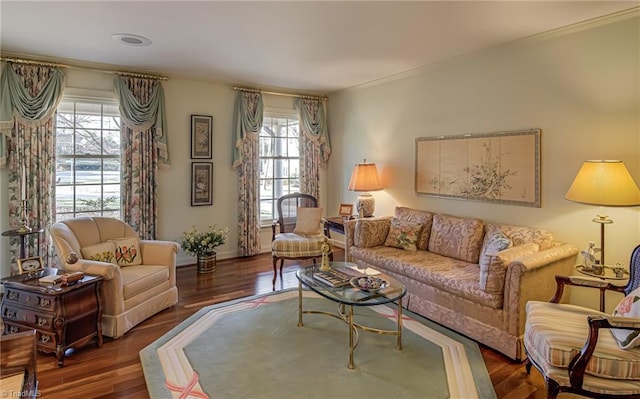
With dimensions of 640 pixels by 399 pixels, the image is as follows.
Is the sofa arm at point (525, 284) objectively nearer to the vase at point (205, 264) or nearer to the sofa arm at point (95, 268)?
the sofa arm at point (95, 268)

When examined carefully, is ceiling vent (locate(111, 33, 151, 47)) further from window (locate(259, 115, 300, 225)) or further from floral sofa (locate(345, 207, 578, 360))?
floral sofa (locate(345, 207, 578, 360))

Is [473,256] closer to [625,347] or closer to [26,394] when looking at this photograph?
[625,347]

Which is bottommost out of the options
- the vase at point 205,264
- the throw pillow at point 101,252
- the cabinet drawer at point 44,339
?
the cabinet drawer at point 44,339

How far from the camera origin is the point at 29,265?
118 inches

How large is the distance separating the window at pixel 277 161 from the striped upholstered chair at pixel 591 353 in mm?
4507

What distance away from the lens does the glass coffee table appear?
8.64 ft

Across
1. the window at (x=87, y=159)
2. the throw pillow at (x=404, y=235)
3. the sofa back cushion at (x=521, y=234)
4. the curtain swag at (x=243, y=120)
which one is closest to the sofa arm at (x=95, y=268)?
the window at (x=87, y=159)

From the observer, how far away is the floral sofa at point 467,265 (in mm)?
2799

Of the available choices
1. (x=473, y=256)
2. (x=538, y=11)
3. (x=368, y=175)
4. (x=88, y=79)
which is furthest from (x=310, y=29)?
(x=88, y=79)

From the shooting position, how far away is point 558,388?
6.61 ft

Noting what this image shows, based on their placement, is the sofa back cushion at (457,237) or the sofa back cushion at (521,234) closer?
the sofa back cushion at (521,234)

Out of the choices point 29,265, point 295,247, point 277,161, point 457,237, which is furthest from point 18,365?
point 277,161

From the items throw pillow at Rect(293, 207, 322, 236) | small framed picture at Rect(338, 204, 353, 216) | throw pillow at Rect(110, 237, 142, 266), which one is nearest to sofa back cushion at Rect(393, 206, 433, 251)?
small framed picture at Rect(338, 204, 353, 216)

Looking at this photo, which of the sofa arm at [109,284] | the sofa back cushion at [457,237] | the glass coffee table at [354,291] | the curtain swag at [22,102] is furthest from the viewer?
the curtain swag at [22,102]
